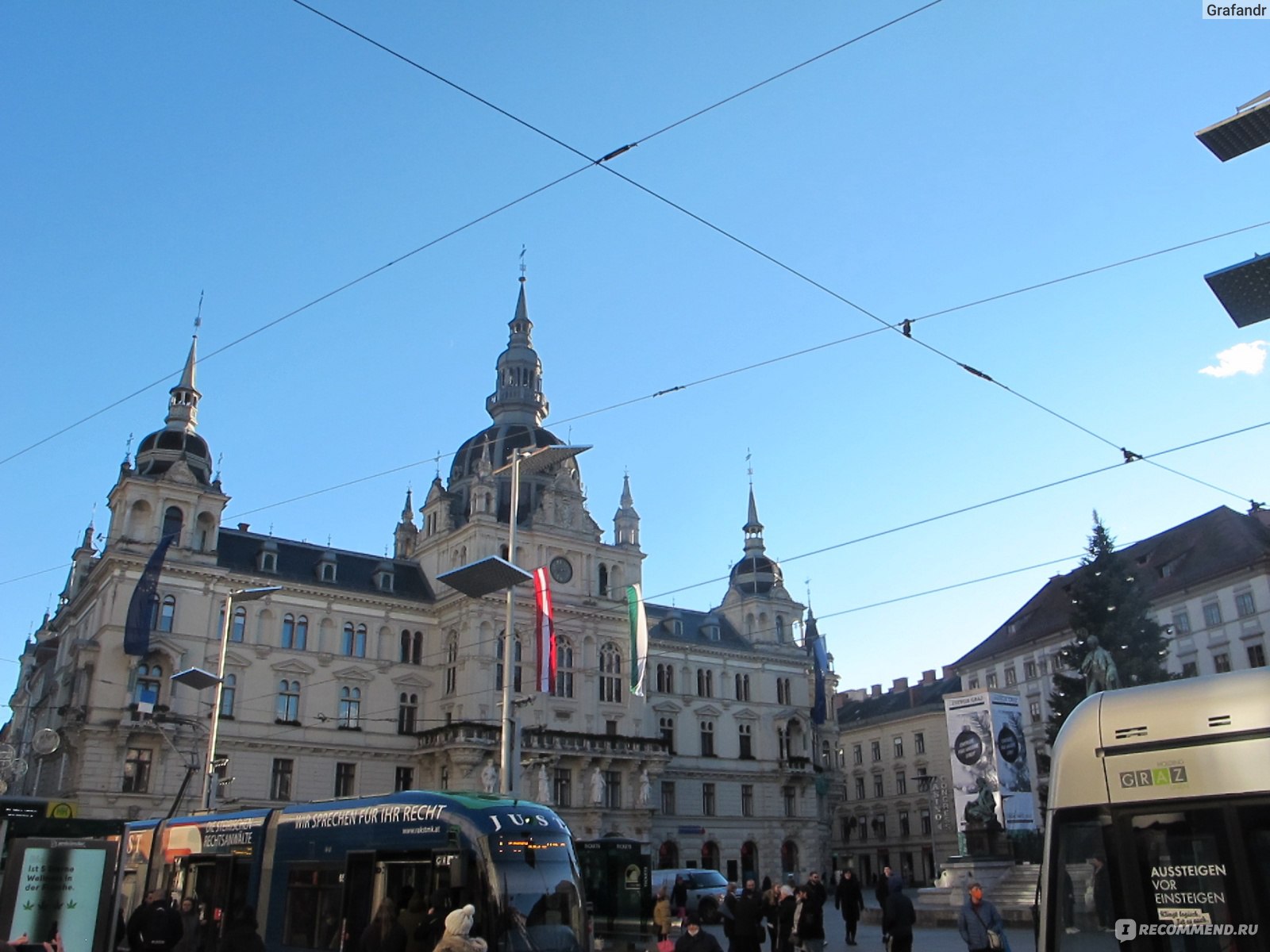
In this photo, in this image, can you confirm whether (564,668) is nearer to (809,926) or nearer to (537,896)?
(809,926)

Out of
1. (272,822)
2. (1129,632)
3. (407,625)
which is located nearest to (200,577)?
(407,625)

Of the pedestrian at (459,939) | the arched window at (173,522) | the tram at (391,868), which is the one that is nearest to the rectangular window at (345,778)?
the arched window at (173,522)

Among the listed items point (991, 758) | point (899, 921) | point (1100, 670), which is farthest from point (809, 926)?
point (1100, 670)

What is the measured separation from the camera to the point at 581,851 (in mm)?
29516

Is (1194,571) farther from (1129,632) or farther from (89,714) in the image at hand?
(89,714)

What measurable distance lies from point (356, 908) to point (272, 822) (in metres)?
3.41

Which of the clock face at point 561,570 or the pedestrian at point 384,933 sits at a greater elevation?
the clock face at point 561,570

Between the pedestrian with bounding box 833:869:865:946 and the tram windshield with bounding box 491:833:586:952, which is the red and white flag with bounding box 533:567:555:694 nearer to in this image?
the pedestrian with bounding box 833:869:865:946

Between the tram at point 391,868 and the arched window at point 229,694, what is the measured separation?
28.9 m

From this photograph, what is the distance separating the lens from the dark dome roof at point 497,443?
5856 cm

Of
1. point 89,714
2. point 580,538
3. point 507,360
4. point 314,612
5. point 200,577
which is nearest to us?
point 89,714

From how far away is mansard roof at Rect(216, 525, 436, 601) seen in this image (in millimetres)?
51406

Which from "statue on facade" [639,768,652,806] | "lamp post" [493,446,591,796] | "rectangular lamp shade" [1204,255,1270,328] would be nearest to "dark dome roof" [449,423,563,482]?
"statue on facade" [639,768,652,806]

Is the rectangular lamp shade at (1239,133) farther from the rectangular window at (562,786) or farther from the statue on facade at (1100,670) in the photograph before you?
the rectangular window at (562,786)
